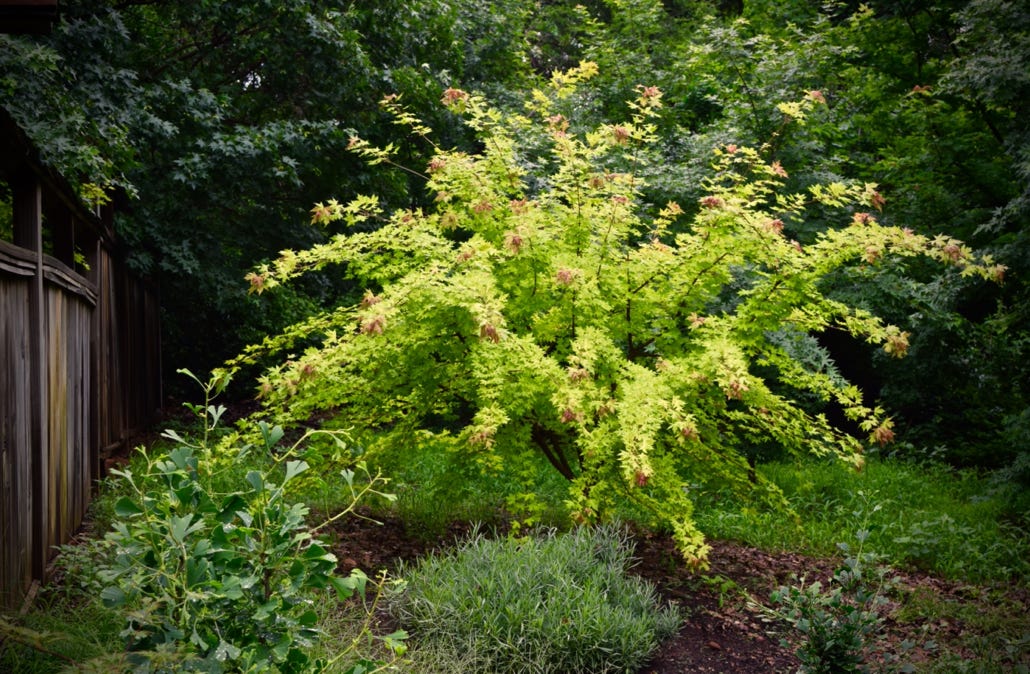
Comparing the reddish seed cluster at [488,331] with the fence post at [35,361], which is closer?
the fence post at [35,361]

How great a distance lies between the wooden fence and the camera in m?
3.51

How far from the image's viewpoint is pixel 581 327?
538 cm

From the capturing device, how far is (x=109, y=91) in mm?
6707

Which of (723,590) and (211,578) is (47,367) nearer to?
(211,578)

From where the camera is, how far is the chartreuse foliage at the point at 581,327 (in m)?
4.71

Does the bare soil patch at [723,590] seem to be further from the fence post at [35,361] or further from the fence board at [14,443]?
the fence board at [14,443]

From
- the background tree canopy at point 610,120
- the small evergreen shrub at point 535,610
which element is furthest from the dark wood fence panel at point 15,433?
the background tree canopy at point 610,120

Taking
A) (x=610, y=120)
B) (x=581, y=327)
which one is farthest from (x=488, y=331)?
(x=610, y=120)

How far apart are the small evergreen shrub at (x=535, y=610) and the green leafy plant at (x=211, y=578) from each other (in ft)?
6.17

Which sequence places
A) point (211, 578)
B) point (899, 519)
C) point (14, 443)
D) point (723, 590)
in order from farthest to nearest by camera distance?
point (899, 519) < point (723, 590) < point (14, 443) < point (211, 578)

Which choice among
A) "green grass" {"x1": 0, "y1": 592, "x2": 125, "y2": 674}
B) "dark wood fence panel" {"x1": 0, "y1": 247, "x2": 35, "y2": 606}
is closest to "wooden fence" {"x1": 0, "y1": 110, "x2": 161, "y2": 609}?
"dark wood fence panel" {"x1": 0, "y1": 247, "x2": 35, "y2": 606}

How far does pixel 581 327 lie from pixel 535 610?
1925mm

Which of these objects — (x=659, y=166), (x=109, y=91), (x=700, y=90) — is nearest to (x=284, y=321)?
(x=109, y=91)

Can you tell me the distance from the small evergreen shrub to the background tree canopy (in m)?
3.57
